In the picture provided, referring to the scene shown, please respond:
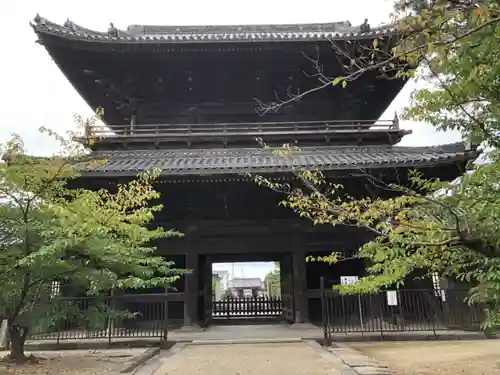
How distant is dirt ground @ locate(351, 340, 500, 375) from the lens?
7324 millimetres

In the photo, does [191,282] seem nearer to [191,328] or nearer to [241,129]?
[191,328]

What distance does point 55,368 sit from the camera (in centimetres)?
766

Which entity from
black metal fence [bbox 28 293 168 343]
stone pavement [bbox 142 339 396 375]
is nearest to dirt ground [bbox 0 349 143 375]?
black metal fence [bbox 28 293 168 343]

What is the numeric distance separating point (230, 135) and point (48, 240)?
23.6ft

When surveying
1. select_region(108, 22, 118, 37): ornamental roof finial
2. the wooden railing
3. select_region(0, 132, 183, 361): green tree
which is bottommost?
select_region(0, 132, 183, 361): green tree

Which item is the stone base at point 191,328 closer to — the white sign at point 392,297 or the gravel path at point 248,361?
the gravel path at point 248,361

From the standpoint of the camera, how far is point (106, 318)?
850 centimetres

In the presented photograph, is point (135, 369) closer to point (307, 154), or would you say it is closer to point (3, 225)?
point (3, 225)

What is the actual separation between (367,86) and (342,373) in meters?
9.68

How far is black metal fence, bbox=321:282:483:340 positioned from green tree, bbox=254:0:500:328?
20.5 ft

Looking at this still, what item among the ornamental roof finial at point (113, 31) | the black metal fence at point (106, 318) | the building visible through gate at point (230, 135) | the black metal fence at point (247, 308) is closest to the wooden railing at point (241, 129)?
the building visible through gate at point (230, 135)

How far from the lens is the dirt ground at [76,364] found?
287 inches

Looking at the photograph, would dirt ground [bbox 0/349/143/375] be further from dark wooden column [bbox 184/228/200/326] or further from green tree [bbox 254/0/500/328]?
green tree [bbox 254/0/500/328]

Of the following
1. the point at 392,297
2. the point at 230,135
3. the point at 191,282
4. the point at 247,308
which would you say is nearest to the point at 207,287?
the point at 191,282
